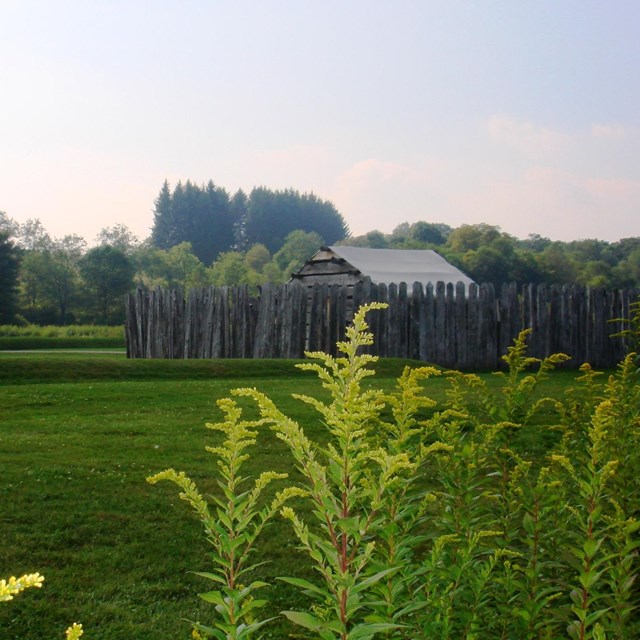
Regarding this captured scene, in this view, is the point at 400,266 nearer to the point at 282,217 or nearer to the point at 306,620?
the point at 306,620

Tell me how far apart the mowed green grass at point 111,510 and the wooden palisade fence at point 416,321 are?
20.5 ft

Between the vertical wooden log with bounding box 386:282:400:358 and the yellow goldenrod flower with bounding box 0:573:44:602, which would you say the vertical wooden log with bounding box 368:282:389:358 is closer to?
the vertical wooden log with bounding box 386:282:400:358

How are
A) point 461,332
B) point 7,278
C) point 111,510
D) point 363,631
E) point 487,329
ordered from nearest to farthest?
point 363,631 → point 111,510 → point 461,332 → point 487,329 → point 7,278

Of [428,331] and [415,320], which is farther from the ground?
[415,320]

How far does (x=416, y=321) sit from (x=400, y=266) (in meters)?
8.46

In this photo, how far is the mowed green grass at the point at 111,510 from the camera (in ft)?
18.7

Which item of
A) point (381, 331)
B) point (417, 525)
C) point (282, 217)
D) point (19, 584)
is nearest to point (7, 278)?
point (381, 331)

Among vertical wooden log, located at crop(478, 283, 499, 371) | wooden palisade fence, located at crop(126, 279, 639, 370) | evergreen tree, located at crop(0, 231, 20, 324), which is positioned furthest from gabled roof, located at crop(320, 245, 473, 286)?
evergreen tree, located at crop(0, 231, 20, 324)

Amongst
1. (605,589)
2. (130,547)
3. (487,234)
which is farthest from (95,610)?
(487,234)

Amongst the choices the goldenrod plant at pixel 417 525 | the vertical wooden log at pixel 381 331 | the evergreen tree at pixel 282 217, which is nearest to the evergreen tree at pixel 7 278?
the vertical wooden log at pixel 381 331

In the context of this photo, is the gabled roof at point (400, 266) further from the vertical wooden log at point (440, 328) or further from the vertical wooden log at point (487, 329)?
the vertical wooden log at point (440, 328)

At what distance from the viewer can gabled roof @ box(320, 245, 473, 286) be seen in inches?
1027

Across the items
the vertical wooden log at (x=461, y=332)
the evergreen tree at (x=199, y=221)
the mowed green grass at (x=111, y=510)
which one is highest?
the evergreen tree at (x=199, y=221)

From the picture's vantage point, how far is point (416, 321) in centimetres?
1939
